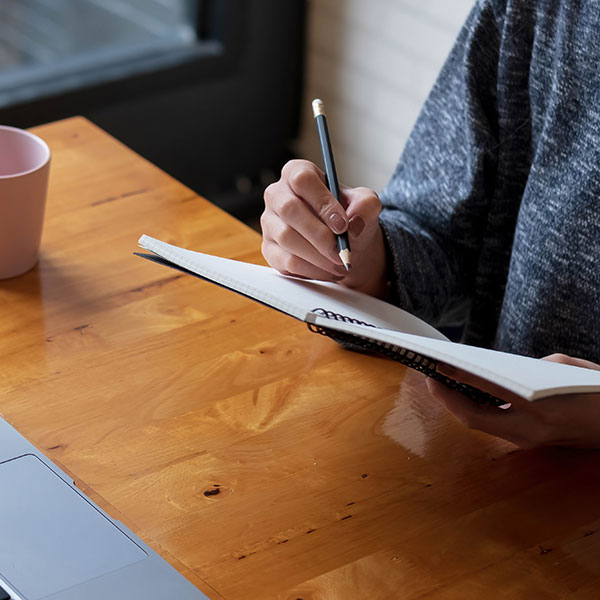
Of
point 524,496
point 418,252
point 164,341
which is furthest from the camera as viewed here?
point 418,252

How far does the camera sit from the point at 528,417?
844 millimetres

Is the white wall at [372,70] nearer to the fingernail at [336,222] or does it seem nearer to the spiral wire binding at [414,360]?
the fingernail at [336,222]

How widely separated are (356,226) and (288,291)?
0.47 ft

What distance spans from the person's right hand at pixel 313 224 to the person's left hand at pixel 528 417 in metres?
0.17

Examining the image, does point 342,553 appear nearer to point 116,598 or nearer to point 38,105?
point 116,598

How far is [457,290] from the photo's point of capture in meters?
1.18

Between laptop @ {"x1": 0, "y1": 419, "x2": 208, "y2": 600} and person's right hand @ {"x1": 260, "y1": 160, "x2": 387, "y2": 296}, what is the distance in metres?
0.31

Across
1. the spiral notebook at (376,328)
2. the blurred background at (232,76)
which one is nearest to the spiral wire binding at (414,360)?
the spiral notebook at (376,328)

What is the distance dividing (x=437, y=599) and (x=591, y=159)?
1.72 feet

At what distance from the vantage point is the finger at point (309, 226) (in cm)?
93

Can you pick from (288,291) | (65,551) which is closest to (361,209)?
(288,291)

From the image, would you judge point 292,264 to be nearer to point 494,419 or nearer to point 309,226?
point 309,226

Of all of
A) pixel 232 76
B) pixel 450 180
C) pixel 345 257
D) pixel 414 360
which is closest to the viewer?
pixel 414 360

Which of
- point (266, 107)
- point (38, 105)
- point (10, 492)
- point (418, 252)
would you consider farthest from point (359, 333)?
point (266, 107)
